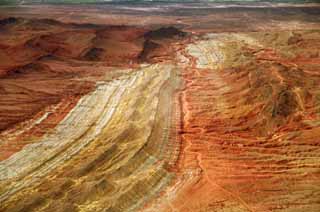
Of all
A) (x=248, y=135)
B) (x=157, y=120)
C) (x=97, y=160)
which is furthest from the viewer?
(x=157, y=120)

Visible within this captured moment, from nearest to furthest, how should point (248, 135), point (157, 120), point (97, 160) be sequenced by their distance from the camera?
point (97, 160)
point (248, 135)
point (157, 120)

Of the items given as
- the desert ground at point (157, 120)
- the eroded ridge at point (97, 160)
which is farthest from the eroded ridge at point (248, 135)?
the eroded ridge at point (97, 160)

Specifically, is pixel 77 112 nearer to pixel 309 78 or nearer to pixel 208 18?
pixel 309 78

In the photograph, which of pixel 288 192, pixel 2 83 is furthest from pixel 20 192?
pixel 2 83

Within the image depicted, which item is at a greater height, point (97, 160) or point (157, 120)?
point (157, 120)

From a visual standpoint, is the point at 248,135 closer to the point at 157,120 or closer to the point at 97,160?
the point at 157,120

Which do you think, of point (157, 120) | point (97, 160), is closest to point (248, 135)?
point (157, 120)

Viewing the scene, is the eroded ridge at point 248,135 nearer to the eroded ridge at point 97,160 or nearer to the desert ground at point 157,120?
the desert ground at point 157,120
